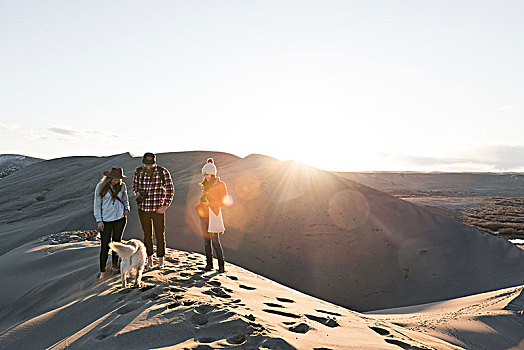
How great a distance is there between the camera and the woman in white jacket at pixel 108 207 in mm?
A: 4586

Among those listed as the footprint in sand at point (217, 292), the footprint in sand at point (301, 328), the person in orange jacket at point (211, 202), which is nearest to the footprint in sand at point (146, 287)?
the footprint in sand at point (217, 292)

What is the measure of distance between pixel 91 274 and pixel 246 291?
7.26 feet

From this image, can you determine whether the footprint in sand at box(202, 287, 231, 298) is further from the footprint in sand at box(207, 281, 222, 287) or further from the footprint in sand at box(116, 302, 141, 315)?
the footprint in sand at box(116, 302, 141, 315)

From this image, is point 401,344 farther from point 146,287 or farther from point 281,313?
point 146,287

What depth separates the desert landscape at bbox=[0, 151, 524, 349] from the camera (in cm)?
307

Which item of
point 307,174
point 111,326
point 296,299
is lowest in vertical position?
point 296,299

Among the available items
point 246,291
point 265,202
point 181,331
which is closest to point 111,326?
point 181,331

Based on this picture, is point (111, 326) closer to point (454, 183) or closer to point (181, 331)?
point (181, 331)

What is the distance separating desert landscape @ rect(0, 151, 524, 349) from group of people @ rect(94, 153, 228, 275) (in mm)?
457

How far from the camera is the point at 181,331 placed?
2857mm

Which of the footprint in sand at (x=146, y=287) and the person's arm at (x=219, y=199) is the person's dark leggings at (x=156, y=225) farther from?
the footprint in sand at (x=146, y=287)

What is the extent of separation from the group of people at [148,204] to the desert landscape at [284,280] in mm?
457

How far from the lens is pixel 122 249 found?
4.00 m

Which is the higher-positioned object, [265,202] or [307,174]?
[307,174]
